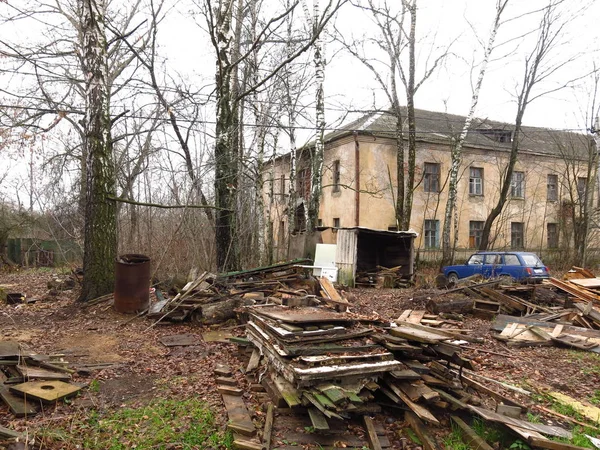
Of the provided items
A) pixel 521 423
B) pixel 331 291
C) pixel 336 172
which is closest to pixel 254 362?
pixel 521 423

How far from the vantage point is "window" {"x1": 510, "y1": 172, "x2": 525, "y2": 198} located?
28.2m

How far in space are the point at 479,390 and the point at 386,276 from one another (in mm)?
10993

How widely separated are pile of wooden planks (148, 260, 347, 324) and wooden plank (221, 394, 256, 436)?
274cm

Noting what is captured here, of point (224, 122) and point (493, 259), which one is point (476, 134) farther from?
point (224, 122)

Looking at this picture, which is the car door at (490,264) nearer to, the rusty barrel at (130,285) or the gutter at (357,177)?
the gutter at (357,177)

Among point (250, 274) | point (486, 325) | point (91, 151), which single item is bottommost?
point (486, 325)

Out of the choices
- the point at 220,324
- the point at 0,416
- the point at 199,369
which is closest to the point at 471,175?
the point at 220,324

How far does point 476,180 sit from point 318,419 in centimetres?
2638

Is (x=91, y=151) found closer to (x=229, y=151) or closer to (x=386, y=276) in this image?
(x=229, y=151)

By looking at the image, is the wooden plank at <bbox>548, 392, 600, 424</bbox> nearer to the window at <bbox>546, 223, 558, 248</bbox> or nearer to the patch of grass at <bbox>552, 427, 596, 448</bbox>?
the patch of grass at <bbox>552, 427, 596, 448</bbox>

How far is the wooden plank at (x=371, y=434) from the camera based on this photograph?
12.9 ft

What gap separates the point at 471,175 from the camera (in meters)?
27.0

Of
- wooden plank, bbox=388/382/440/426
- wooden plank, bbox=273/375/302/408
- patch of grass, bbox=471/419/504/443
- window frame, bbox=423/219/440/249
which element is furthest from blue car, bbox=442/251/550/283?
wooden plank, bbox=273/375/302/408

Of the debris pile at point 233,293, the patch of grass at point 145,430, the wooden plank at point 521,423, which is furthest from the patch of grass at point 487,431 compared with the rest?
the debris pile at point 233,293
